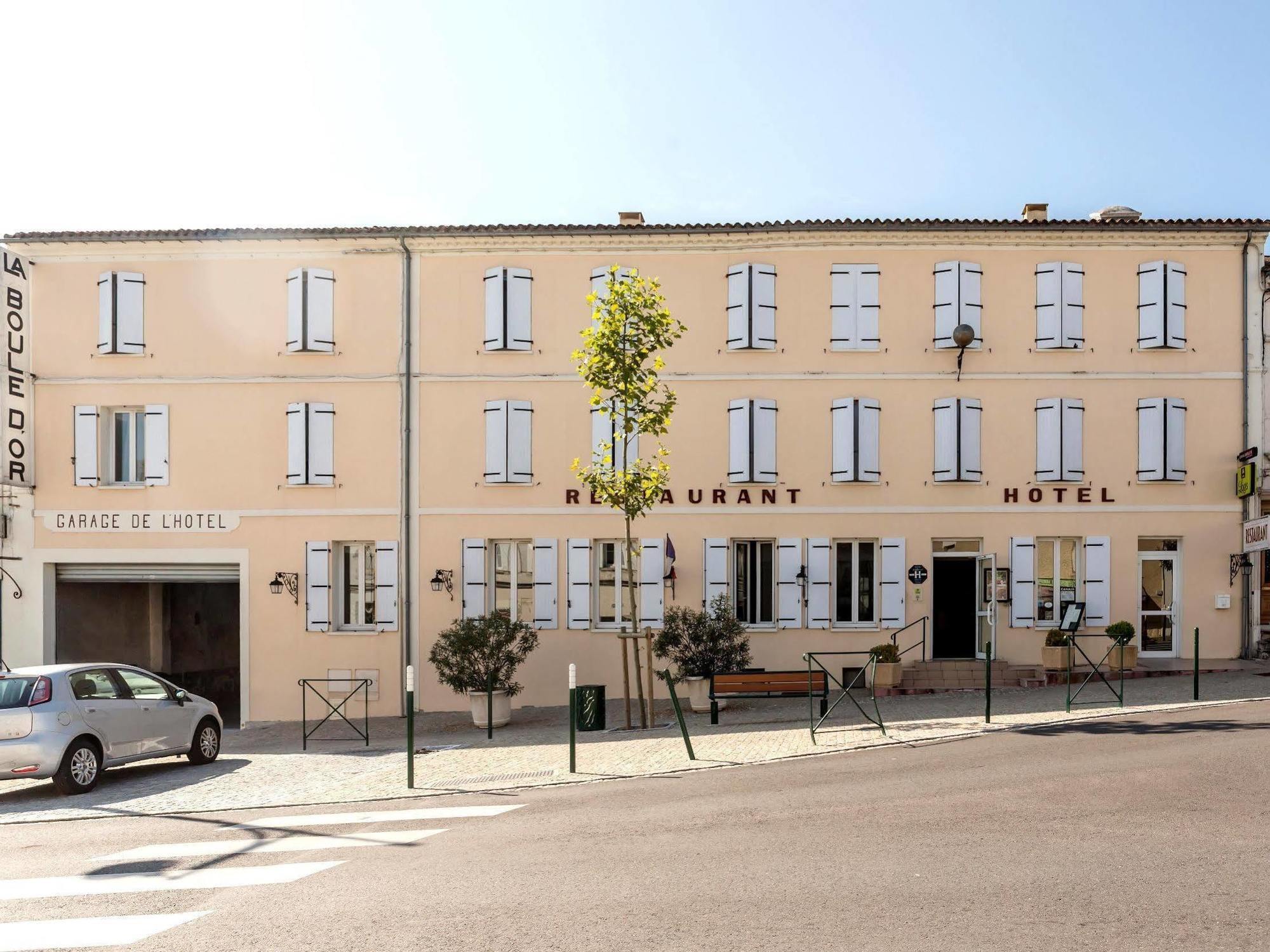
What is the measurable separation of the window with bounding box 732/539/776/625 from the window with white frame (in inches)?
176

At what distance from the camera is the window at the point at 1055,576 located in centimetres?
1775

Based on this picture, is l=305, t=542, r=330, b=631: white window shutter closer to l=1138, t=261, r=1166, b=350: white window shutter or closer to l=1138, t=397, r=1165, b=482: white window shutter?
l=1138, t=397, r=1165, b=482: white window shutter

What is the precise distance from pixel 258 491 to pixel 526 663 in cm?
566

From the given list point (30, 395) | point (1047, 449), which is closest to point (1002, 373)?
point (1047, 449)

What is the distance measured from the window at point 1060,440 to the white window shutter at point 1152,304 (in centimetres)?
158

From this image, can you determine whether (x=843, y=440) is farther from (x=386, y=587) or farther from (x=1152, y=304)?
(x=386, y=587)

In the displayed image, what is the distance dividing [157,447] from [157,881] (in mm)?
13307

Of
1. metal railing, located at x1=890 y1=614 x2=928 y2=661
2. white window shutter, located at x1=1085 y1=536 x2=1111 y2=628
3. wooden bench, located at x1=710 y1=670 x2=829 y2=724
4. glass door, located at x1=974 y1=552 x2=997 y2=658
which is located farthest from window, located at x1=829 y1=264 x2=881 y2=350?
wooden bench, located at x1=710 y1=670 x2=829 y2=724

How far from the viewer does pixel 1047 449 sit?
17875 millimetres

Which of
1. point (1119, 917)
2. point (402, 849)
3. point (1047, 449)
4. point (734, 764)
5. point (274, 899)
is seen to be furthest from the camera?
point (1047, 449)

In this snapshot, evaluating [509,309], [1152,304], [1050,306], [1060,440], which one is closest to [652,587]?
[509,309]

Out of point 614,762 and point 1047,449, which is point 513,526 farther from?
point 1047,449

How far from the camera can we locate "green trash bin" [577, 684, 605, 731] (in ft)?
46.5

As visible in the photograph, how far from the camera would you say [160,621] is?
2189 centimetres
